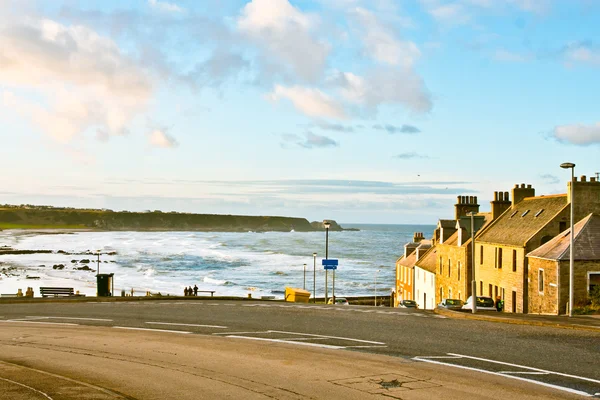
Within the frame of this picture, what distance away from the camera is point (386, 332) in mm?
20453

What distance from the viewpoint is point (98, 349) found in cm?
1731

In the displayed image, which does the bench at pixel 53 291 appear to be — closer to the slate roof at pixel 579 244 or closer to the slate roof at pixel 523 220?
the slate roof at pixel 523 220

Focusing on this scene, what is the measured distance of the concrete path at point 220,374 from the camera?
12008mm

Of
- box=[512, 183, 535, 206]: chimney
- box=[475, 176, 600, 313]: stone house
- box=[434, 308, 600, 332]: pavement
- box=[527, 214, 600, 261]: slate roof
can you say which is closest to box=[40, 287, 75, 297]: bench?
box=[434, 308, 600, 332]: pavement

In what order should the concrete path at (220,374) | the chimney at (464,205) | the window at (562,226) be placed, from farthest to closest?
the chimney at (464,205), the window at (562,226), the concrete path at (220,374)

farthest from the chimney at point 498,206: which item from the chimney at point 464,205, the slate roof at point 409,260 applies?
the slate roof at point 409,260

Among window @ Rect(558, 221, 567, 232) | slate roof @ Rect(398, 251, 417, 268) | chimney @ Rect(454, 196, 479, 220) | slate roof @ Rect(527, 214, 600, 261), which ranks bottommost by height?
slate roof @ Rect(398, 251, 417, 268)

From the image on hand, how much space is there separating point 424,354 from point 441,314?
10.5m

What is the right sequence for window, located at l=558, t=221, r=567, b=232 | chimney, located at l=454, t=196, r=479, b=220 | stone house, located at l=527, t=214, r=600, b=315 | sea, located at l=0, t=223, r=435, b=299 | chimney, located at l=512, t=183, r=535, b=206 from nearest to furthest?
stone house, located at l=527, t=214, r=600, b=315, window, located at l=558, t=221, r=567, b=232, chimney, located at l=512, t=183, r=535, b=206, chimney, located at l=454, t=196, r=479, b=220, sea, located at l=0, t=223, r=435, b=299

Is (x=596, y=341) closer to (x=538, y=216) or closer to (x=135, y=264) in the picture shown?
(x=538, y=216)

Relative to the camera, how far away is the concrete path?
12008 millimetres

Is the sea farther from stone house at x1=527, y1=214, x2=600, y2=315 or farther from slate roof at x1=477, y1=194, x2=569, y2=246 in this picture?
stone house at x1=527, y1=214, x2=600, y2=315

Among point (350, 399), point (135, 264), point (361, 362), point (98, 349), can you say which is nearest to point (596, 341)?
point (361, 362)

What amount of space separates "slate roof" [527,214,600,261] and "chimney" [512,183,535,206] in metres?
12.0
